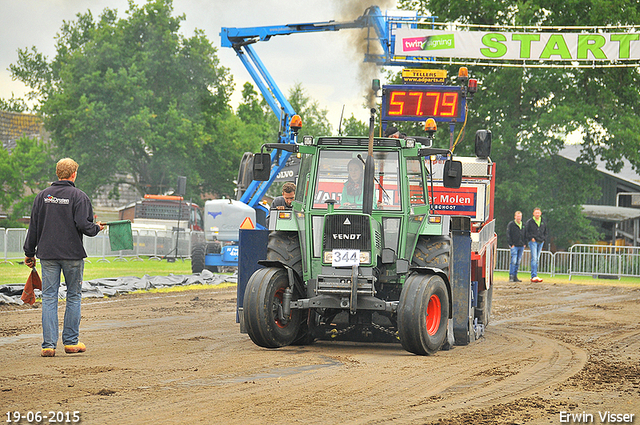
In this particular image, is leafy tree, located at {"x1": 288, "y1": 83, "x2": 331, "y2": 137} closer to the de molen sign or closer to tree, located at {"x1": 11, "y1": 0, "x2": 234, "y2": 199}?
tree, located at {"x1": 11, "y1": 0, "x2": 234, "y2": 199}

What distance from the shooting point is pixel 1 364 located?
25.0 feet

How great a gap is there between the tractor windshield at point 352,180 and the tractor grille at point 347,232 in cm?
33

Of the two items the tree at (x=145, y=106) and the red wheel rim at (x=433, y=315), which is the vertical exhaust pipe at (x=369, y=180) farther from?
the tree at (x=145, y=106)

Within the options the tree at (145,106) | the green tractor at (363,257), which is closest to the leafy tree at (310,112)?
the tree at (145,106)

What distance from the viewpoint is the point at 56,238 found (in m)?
8.22

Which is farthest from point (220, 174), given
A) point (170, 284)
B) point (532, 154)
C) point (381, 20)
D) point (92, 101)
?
point (170, 284)

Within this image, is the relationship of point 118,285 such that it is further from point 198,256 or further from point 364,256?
point 364,256

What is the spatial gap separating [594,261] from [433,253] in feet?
63.5

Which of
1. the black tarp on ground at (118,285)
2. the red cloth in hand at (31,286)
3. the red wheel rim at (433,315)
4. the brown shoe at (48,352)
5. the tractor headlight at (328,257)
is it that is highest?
the tractor headlight at (328,257)

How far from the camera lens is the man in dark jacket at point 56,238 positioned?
8.21 meters

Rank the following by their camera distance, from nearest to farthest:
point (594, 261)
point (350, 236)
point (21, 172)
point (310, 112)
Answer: point (350, 236), point (594, 261), point (21, 172), point (310, 112)

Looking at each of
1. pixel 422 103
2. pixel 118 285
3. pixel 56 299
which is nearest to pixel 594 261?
pixel 422 103

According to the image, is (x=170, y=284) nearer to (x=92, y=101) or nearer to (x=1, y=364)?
(x=1, y=364)

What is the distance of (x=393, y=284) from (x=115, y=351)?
3217mm
